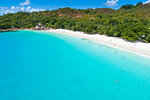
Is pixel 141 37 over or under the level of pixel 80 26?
under

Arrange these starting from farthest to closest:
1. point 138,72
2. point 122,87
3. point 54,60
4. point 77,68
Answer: point 54,60, point 77,68, point 138,72, point 122,87

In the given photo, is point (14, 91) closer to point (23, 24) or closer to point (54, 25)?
point (54, 25)

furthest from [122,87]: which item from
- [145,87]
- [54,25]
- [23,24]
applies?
[23,24]

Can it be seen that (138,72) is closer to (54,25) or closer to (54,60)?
(54,60)

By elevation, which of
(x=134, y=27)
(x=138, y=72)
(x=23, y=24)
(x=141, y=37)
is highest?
(x=23, y=24)

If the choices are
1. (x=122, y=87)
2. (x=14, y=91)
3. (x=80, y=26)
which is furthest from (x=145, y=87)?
(x=80, y=26)

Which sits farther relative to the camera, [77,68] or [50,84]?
[77,68]

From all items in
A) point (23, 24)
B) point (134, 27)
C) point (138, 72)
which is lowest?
point (138, 72)

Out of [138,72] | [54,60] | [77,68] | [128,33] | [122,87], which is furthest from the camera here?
[128,33]

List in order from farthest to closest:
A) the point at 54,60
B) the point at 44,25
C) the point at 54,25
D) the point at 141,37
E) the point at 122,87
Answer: the point at 44,25 → the point at 54,25 → the point at 141,37 → the point at 54,60 → the point at 122,87
